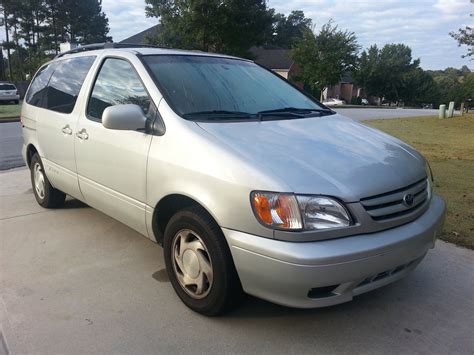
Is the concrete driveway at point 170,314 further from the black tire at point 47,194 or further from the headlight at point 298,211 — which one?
the black tire at point 47,194

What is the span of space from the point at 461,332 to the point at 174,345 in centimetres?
180

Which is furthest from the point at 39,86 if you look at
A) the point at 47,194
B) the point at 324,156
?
the point at 324,156

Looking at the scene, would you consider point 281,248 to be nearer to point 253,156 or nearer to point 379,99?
point 253,156

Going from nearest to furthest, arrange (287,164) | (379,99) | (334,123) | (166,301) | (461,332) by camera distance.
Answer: (287,164) → (461,332) → (166,301) → (334,123) → (379,99)

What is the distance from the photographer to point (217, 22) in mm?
27703

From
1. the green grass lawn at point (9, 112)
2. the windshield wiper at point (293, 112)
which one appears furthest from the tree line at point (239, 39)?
the windshield wiper at point (293, 112)

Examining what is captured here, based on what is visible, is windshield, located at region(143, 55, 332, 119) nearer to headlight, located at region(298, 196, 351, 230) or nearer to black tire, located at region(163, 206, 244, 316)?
black tire, located at region(163, 206, 244, 316)

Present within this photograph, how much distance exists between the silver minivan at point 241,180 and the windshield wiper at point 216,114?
2 cm

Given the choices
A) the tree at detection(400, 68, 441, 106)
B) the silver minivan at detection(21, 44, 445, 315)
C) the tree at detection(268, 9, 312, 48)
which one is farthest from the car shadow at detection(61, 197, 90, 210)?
the tree at detection(268, 9, 312, 48)

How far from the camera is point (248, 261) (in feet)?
8.00

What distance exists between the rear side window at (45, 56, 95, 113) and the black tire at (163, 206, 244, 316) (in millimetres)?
1989

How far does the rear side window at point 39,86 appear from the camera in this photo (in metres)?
4.88

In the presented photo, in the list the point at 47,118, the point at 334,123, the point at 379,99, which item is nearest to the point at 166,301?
the point at 334,123

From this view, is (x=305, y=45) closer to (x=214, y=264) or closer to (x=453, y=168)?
(x=453, y=168)
